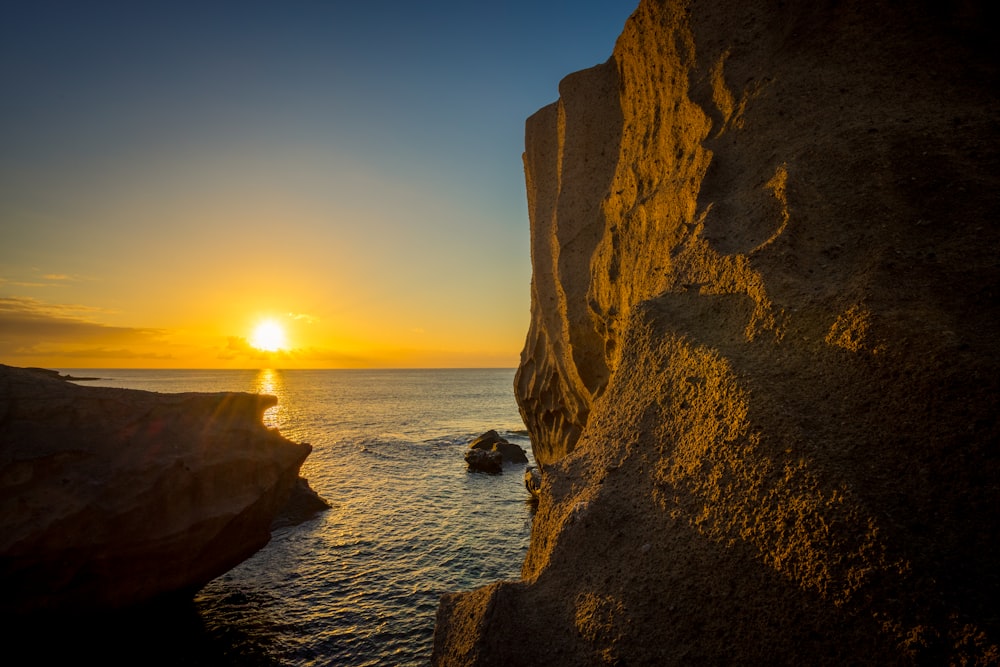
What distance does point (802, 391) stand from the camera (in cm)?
328

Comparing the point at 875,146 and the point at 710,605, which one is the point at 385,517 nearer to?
the point at 710,605

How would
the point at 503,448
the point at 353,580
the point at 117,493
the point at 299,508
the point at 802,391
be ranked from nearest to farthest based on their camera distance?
the point at 802,391
the point at 117,493
the point at 353,580
the point at 299,508
the point at 503,448

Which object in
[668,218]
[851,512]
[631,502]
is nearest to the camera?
[851,512]

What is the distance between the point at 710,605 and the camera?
3.00m

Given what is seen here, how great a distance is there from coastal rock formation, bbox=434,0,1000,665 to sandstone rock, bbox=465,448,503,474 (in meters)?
18.1

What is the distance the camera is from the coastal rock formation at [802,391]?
8.53 ft

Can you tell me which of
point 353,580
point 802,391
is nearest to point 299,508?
point 353,580

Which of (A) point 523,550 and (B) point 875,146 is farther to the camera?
(A) point 523,550

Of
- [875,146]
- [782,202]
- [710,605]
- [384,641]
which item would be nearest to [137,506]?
[384,641]

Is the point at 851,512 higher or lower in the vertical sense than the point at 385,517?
higher

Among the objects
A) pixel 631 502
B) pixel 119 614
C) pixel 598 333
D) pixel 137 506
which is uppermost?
pixel 598 333

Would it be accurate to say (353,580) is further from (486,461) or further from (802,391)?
(486,461)

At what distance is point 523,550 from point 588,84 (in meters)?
12.1

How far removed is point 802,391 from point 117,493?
10.3 meters
